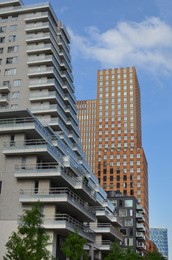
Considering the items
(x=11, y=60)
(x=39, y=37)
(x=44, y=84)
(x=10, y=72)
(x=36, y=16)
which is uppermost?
(x=36, y=16)

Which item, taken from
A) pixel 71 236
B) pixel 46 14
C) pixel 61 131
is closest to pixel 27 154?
pixel 71 236

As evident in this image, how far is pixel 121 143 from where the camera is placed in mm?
189000

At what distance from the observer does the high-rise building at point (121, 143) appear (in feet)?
580

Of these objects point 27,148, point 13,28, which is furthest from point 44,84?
point 27,148

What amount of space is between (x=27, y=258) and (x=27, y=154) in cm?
2137

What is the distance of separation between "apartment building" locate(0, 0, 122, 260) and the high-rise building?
2728 inches

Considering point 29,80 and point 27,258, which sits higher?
point 29,80

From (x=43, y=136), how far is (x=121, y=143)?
128 m

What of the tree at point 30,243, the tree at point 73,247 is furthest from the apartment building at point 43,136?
the tree at point 30,243

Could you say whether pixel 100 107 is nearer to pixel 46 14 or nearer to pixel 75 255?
pixel 46 14

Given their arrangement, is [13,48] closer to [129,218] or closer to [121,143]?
[129,218]

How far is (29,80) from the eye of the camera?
90438mm

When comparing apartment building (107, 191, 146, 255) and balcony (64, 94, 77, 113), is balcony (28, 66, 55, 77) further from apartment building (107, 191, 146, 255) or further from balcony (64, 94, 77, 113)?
apartment building (107, 191, 146, 255)

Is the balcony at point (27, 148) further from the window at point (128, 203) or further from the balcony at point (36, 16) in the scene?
the window at point (128, 203)
